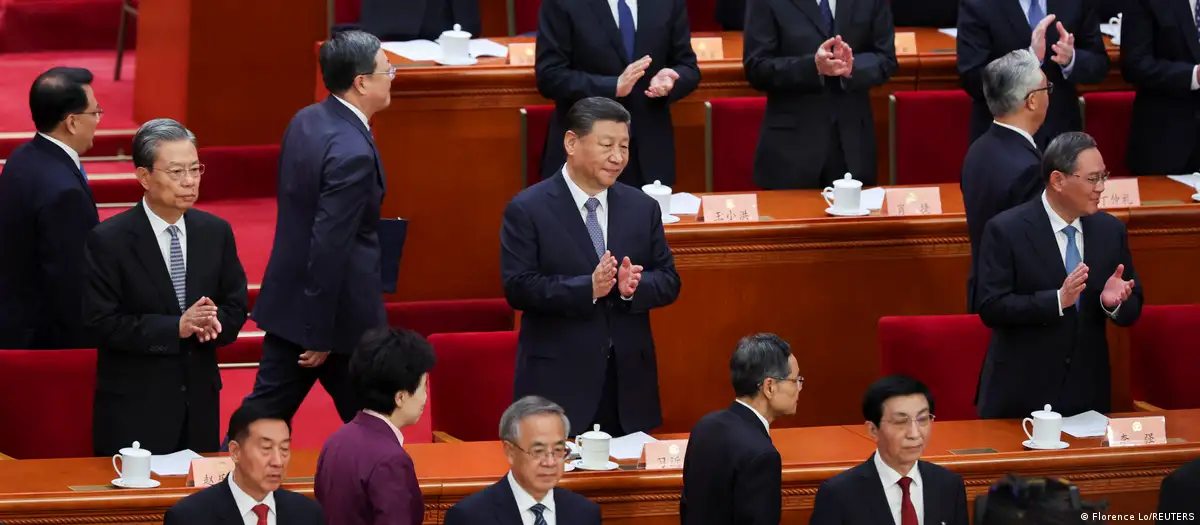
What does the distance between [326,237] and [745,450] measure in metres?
1.21

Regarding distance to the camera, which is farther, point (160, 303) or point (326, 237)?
point (326, 237)

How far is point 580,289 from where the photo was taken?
406cm

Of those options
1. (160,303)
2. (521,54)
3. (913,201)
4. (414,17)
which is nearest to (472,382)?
(160,303)

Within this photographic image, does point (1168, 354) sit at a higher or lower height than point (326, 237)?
lower

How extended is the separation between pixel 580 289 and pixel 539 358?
0.76ft

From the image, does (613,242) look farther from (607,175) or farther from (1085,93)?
(1085,93)

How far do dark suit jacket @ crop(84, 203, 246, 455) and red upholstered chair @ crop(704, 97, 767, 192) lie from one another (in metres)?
2.22

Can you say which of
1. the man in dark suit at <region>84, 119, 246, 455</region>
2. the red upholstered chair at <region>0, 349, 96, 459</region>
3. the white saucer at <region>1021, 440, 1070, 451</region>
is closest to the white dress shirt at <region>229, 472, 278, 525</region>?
the man in dark suit at <region>84, 119, 246, 455</region>

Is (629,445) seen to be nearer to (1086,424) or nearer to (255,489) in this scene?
(255,489)

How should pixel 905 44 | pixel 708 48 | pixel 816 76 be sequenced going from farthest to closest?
pixel 905 44
pixel 708 48
pixel 816 76

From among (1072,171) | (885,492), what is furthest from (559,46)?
(885,492)

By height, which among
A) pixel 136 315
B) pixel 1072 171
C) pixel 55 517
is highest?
pixel 1072 171

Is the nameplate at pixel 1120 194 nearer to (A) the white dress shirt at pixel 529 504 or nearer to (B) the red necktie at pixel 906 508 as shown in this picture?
(B) the red necktie at pixel 906 508

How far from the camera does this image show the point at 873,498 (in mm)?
3738
